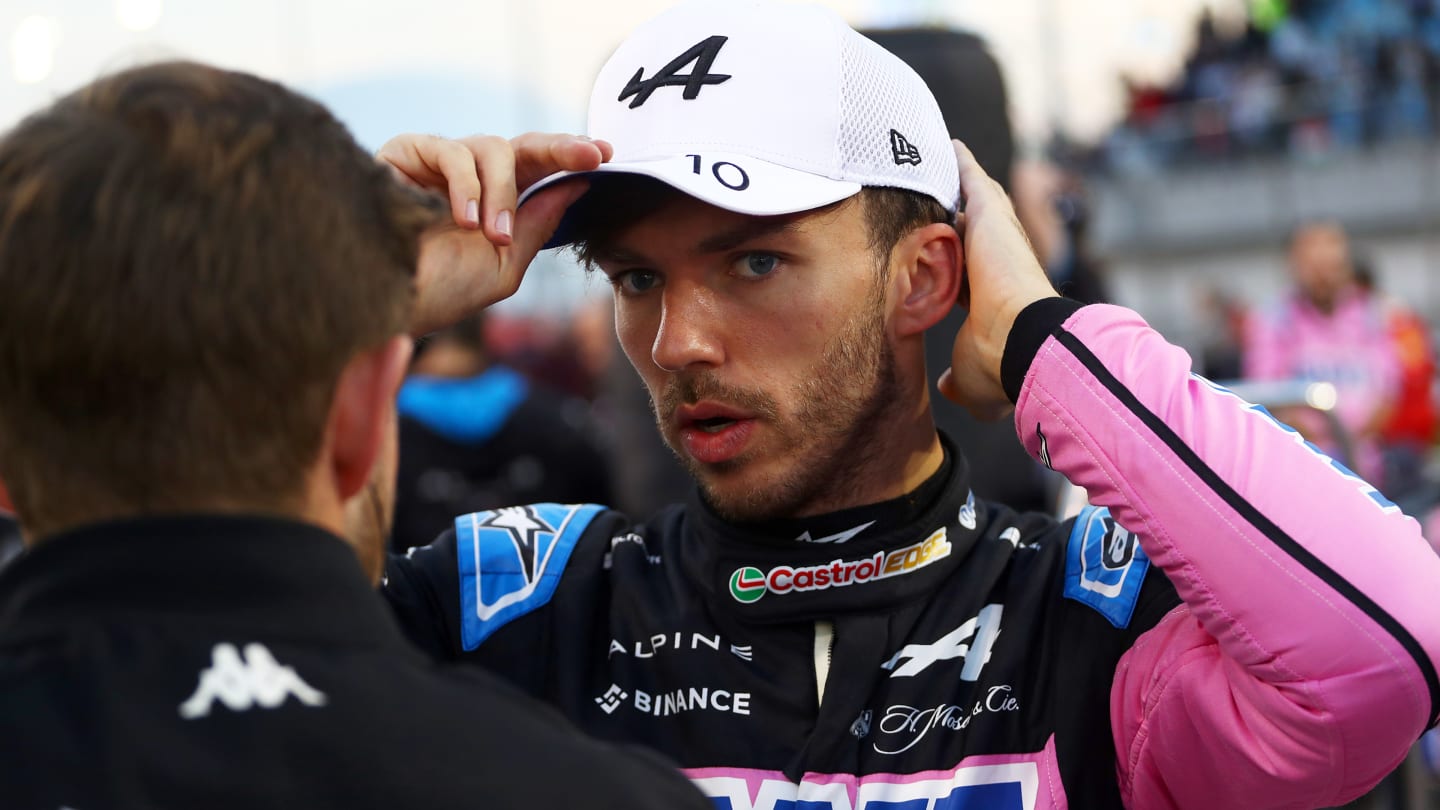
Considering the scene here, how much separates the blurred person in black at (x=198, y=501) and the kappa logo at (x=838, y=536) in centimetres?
88

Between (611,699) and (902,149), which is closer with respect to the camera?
(611,699)

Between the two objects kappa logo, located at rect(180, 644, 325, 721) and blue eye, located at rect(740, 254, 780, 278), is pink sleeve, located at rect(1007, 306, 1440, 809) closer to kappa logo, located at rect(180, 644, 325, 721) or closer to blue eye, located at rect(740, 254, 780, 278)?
blue eye, located at rect(740, 254, 780, 278)

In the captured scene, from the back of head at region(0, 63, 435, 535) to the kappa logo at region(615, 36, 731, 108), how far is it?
0.93 m

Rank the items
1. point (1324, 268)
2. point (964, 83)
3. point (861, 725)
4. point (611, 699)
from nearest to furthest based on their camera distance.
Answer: point (861, 725)
point (611, 699)
point (964, 83)
point (1324, 268)

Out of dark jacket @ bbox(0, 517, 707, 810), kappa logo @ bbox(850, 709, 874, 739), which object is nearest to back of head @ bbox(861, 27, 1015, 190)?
kappa logo @ bbox(850, 709, 874, 739)

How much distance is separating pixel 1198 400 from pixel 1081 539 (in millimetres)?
317

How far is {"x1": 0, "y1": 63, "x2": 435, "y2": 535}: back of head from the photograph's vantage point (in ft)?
3.35

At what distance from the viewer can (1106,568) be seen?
1.95 meters

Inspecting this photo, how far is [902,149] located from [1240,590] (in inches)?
30.9

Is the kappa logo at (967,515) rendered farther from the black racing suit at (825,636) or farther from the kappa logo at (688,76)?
the kappa logo at (688,76)

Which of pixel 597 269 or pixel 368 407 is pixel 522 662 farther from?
pixel 368 407

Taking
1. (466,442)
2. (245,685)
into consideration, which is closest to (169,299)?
(245,685)

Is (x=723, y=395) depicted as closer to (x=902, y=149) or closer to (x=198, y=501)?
(x=902, y=149)

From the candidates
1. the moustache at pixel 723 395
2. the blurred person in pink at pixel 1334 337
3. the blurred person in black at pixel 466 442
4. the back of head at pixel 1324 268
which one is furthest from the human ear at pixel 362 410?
the back of head at pixel 1324 268
